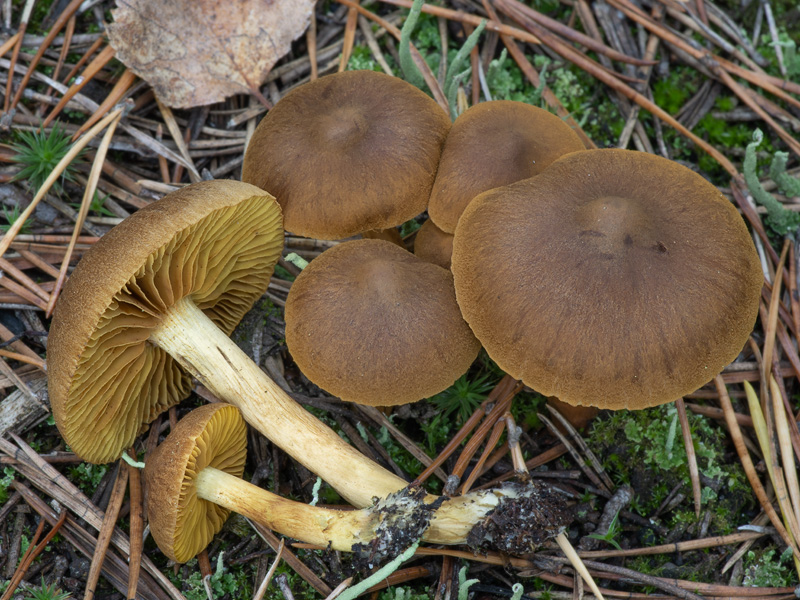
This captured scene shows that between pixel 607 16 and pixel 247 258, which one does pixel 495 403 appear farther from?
pixel 607 16

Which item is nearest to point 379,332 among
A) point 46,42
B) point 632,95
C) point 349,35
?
point 349,35

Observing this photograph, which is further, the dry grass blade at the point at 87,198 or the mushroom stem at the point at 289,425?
the dry grass blade at the point at 87,198

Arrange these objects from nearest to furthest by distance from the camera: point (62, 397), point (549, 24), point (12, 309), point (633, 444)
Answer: point (62, 397) → point (633, 444) → point (12, 309) → point (549, 24)

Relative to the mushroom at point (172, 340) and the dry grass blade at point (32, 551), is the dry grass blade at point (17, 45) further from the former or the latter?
the dry grass blade at point (32, 551)

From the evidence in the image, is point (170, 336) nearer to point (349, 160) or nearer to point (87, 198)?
point (87, 198)

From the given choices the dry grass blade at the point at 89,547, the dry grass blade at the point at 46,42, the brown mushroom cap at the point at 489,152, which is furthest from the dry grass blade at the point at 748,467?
the dry grass blade at the point at 46,42

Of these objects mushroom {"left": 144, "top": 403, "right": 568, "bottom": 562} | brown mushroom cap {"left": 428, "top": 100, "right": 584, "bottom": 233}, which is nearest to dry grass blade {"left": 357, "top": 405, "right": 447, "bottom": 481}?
mushroom {"left": 144, "top": 403, "right": 568, "bottom": 562}

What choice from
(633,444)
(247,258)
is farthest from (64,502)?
(633,444)
